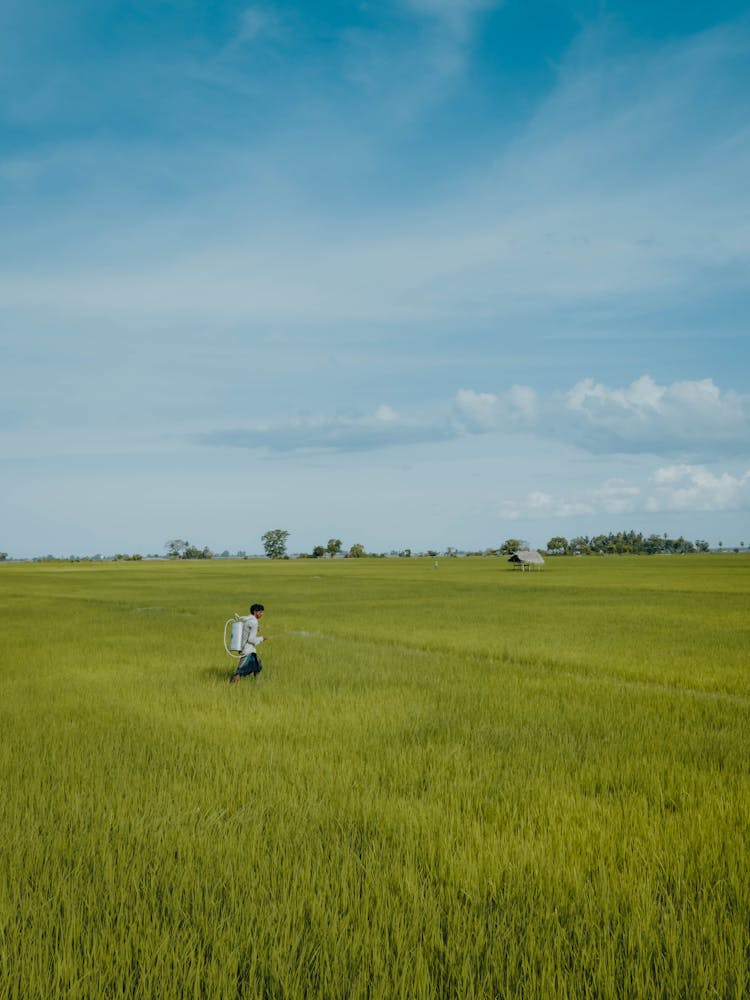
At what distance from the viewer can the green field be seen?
3154 mm

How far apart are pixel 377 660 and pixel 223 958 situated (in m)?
10.2

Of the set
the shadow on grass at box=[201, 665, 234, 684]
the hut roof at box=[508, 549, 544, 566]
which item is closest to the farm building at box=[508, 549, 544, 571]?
the hut roof at box=[508, 549, 544, 566]

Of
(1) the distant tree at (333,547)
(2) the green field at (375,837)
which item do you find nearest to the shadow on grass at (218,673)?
(2) the green field at (375,837)

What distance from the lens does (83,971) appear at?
10.3 ft

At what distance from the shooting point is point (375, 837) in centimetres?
457

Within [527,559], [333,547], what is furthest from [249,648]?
[333,547]

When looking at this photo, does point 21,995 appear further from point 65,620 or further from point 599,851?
point 65,620

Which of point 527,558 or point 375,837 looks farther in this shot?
point 527,558

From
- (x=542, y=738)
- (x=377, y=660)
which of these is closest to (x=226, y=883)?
(x=542, y=738)

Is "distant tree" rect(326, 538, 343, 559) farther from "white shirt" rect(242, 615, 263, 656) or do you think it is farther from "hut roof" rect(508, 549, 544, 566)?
"white shirt" rect(242, 615, 263, 656)

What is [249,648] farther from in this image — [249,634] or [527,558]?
[527,558]

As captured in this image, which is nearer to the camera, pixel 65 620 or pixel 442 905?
pixel 442 905

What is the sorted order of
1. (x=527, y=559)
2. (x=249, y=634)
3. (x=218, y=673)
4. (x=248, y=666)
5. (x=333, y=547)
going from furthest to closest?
1. (x=333, y=547)
2. (x=527, y=559)
3. (x=218, y=673)
4. (x=248, y=666)
5. (x=249, y=634)

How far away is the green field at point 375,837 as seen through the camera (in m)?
3.15
